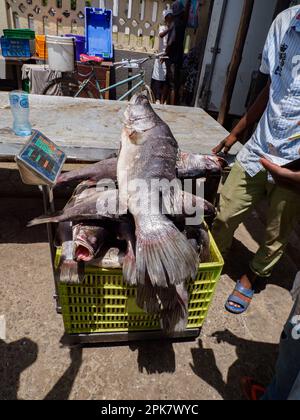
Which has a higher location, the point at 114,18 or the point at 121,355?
the point at 114,18

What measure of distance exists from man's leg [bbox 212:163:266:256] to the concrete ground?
2.48ft

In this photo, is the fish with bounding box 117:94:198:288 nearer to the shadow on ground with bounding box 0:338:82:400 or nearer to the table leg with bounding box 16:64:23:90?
the shadow on ground with bounding box 0:338:82:400

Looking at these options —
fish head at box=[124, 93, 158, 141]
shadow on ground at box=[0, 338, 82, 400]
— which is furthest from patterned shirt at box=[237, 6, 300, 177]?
shadow on ground at box=[0, 338, 82, 400]

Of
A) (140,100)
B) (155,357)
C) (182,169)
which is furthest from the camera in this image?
(140,100)

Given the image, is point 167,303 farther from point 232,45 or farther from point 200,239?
point 232,45

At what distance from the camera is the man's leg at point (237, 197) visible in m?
2.83

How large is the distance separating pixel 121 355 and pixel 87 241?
116 cm

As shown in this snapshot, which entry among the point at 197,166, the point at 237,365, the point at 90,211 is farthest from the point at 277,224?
the point at 90,211

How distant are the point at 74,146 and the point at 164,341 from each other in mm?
1915

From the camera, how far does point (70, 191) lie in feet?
14.8

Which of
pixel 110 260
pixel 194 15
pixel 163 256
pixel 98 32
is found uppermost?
pixel 194 15

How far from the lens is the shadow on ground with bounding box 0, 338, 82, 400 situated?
2.14 meters

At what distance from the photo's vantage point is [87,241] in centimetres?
189

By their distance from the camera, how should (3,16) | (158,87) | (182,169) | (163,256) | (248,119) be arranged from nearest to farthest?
Answer: 1. (163,256)
2. (182,169)
3. (248,119)
4. (158,87)
5. (3,16)
